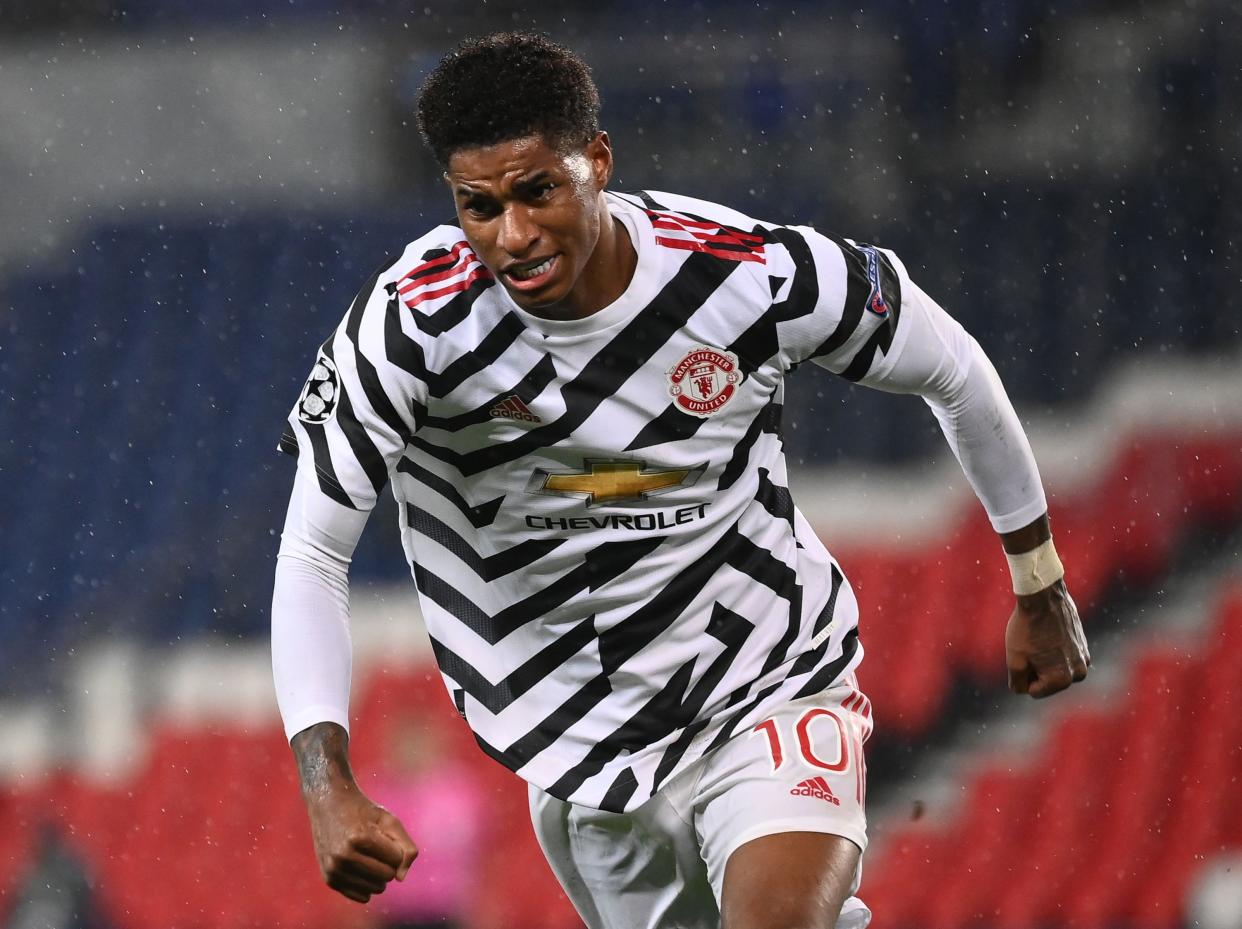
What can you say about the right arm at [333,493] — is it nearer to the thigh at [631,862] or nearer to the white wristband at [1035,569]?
the thigh at [631,862]

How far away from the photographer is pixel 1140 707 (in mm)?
4656

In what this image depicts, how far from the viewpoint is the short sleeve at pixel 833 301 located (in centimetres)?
218

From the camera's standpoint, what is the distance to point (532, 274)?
79.0 inches

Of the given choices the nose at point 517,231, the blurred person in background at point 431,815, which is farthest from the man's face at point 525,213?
the blurred person in background at point 431,815

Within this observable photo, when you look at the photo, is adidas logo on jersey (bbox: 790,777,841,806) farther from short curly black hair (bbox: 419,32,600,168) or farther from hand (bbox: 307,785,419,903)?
short curly black hair (bbox: 419,32,600,168)

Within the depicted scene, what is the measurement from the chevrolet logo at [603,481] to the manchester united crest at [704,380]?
88 millimetres

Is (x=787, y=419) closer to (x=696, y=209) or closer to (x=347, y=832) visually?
(x=696, y=209)

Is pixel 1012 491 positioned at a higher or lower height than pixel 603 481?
lower

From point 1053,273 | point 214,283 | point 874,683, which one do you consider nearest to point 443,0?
point 214,283

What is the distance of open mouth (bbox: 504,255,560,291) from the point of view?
2004mm

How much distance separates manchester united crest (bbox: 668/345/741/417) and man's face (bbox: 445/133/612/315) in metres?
0.20

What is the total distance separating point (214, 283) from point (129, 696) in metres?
1.64

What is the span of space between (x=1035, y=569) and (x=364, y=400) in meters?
1.03

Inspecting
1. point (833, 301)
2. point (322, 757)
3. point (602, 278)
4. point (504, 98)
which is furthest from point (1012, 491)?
point (322, 757)
